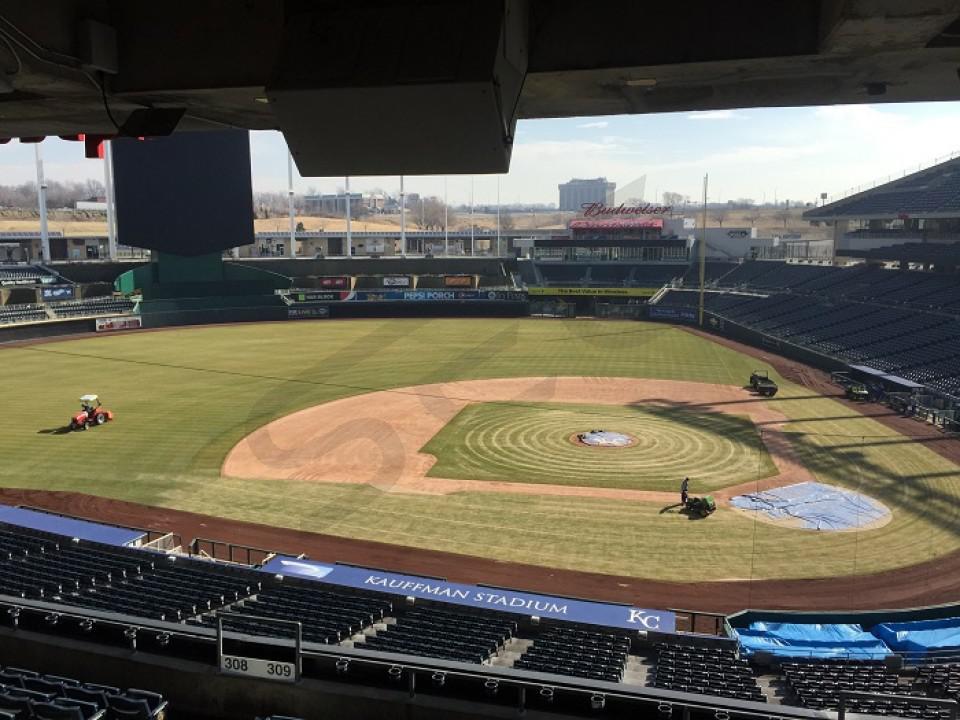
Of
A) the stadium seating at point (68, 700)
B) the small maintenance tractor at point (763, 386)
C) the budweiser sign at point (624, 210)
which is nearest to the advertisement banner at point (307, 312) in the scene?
the budweiser sign at point (624, 210)

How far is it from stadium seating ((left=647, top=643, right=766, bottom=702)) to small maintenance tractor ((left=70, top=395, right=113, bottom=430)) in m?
31.8

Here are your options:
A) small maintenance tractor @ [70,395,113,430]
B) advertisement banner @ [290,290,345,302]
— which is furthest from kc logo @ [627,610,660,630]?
advertisement banner @ [290,290,345,302]

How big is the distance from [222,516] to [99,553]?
22.7 feet

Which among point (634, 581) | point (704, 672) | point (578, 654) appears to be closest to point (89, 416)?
point (634, 581)

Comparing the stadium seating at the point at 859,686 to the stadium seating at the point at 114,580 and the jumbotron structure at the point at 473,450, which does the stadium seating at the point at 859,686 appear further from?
the stadium seating at the point at 114,580

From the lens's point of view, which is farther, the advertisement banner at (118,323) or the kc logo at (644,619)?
the advertisement banner at (118,323)

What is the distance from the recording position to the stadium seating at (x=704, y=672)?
1149cm

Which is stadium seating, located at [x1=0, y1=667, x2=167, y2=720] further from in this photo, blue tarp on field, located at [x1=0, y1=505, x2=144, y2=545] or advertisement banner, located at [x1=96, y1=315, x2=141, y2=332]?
advertisement banner, located at [x1=96, y1=315, x2=141, y2=332]

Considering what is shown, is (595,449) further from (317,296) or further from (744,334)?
(317,296)

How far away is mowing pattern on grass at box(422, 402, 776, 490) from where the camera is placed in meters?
29.1

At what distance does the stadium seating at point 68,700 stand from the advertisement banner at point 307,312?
77224 millimetres

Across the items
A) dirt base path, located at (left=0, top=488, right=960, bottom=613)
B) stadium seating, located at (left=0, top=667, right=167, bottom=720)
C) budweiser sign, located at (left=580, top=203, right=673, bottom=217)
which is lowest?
dirt base path, located at (left=0, top=488, right=960, bottom=613)

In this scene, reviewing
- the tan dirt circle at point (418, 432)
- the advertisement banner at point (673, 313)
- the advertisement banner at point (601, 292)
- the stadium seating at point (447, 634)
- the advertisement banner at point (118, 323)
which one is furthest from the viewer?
the advertisement banner at point (601, 292)

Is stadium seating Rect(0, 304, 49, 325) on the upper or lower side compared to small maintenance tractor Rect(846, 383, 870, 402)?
upper
